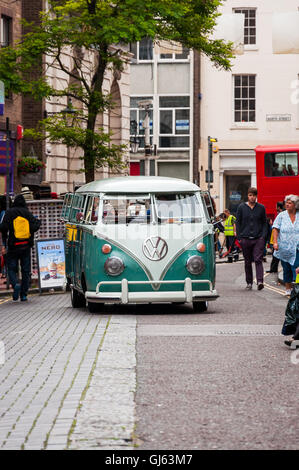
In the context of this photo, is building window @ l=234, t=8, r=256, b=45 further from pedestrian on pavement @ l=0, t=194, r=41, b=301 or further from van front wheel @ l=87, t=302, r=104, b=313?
van front wheel @ l=87, t=302, r=104, b=313

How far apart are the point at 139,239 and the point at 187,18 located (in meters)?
11.9

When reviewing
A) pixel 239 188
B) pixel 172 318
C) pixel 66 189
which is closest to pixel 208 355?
pixel 172 318

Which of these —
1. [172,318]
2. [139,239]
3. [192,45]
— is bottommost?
[172,318]

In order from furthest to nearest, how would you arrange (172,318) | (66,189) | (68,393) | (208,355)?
(66,189), (172,318), (208,355), (68,393)

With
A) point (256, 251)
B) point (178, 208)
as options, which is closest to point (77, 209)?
point (178, 208)

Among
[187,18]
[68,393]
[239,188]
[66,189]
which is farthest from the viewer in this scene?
[239,188]

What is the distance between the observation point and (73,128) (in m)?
27.2

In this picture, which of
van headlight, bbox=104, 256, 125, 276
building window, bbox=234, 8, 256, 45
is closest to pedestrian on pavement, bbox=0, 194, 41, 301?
van headlight, bbox=104, 256, 125, 276

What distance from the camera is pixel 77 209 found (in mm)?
18312

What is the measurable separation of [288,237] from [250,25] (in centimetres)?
3785

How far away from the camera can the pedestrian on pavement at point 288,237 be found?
18.3 m

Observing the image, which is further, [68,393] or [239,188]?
[239,188]

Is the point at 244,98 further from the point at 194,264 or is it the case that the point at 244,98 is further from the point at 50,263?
the point at 194,264

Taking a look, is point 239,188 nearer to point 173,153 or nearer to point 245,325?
point 173,153
